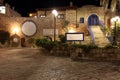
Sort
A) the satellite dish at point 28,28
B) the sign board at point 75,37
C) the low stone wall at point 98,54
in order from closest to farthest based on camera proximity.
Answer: the low stone wall at point 98,54 → the sign board at point 75,37 → the satellite dish at point 28,28

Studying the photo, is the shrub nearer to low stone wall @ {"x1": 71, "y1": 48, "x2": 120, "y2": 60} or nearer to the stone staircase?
low stone wall @ {"x1": 71, "y1": 48, "x2": 120, "y2": 60}

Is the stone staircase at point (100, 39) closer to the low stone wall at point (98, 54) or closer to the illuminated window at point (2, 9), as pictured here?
the low stone wall at point (98, 54)

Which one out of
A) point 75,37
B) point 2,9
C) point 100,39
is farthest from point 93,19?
point 2,9

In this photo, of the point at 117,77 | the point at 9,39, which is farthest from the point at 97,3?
the point at 117,77

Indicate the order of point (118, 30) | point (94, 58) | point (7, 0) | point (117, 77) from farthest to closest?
point (7, 0) < point (118, 30) < point (94, 58) < point (117, 77)

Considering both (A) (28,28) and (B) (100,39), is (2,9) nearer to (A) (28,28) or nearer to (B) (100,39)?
(A) (28,28)

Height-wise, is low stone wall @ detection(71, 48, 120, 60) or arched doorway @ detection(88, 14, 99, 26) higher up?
arched doorway @ detection(88, 14, 99, 26)

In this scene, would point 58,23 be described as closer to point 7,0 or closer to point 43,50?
point 43,50

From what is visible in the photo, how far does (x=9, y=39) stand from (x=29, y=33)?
319 cm

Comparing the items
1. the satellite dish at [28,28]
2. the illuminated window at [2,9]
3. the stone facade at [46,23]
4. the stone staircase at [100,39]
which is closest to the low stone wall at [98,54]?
the stone staircase at [100,39]

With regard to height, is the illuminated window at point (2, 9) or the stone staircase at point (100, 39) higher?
the illuminated window at point (2, 9)

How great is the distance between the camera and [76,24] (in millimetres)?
28297

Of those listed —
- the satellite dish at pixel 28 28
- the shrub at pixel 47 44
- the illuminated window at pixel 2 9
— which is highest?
the illuminated window at pixel 2 9

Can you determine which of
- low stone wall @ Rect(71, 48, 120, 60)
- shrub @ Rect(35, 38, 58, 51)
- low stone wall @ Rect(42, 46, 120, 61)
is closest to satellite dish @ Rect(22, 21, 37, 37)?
shrub @ Rect(35, 38, 58, 51)
